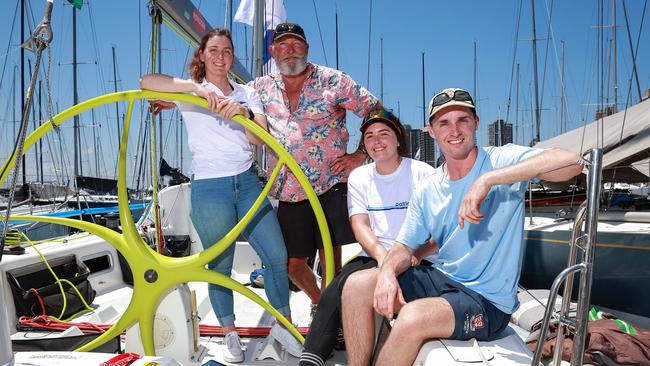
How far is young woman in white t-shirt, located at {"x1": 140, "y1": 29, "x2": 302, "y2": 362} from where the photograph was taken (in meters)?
2.15

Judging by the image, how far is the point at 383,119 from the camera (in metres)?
2.24

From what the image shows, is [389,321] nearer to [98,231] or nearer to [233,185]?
[233,185]

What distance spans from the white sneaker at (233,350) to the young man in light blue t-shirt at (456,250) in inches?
26.9

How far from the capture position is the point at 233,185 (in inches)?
85.6

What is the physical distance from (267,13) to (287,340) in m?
3.69

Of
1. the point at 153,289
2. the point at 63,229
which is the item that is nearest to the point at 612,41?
the point at 153,289

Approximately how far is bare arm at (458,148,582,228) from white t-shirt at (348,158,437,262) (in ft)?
1.96

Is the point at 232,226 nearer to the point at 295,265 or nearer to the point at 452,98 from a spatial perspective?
the point at 295,265

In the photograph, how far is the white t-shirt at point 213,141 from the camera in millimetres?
2148

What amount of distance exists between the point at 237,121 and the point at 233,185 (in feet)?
0.98

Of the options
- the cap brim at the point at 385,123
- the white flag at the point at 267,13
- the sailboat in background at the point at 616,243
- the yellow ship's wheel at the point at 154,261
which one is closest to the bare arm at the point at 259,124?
the yellow ship's wheel at the point at 154,261

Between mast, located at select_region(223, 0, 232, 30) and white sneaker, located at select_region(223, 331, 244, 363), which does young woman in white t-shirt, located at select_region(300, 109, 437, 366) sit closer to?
white sneaker, located at select_region(223, 331, 244, 363)

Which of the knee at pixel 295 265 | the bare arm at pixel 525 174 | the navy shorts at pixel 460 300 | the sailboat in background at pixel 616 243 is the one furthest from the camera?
the sailboat in background at pixel 616 243

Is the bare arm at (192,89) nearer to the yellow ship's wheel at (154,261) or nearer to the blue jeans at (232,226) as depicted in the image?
the yellow ship's wheel at (154,261)
